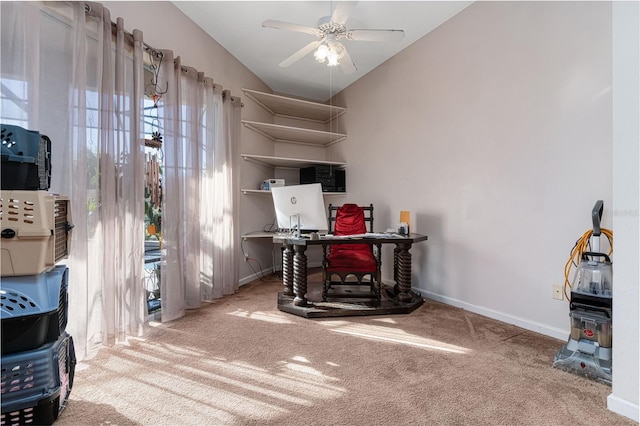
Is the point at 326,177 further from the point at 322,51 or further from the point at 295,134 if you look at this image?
the point at 322,51

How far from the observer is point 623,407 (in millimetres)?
1353

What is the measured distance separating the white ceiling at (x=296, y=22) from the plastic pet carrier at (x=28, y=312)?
263cm

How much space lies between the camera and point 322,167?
4.34 meters

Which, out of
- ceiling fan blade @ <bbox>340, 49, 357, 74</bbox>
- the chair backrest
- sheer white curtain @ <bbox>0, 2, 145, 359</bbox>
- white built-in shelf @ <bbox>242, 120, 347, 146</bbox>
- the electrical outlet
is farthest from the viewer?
white built-in shelf @ <bbox>242, 120, 347, 146</bbox>

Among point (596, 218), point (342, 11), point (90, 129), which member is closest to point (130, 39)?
point (90, 129)

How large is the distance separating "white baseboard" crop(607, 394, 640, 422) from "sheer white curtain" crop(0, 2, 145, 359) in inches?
112

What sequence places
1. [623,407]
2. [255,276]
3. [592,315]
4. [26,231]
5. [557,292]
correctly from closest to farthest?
1. [26,231]
2. [623,407]
3. [592,315]
4. [557,292]
5. [255,276]

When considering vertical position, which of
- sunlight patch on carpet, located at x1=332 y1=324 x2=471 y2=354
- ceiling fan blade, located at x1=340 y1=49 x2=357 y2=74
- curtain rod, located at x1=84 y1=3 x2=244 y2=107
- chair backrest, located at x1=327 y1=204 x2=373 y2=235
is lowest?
sunlight patch on carpet, located at x1=332 y1=324 x2=471 y2=354

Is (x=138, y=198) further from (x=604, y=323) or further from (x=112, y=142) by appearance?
(x=604, y=323)

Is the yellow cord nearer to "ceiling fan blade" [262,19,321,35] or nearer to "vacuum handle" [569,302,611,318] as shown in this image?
"vacuum handle" [569,302,611,318]

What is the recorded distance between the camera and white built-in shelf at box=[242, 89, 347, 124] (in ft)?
12.9

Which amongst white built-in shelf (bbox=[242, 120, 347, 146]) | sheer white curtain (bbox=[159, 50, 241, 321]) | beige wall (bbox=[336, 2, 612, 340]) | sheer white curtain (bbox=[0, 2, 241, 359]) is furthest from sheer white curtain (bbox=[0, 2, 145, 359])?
beige wall (bbox=[336, 2, 612, 340])

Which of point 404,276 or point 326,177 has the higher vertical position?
point 326,177

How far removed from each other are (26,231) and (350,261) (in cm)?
229
